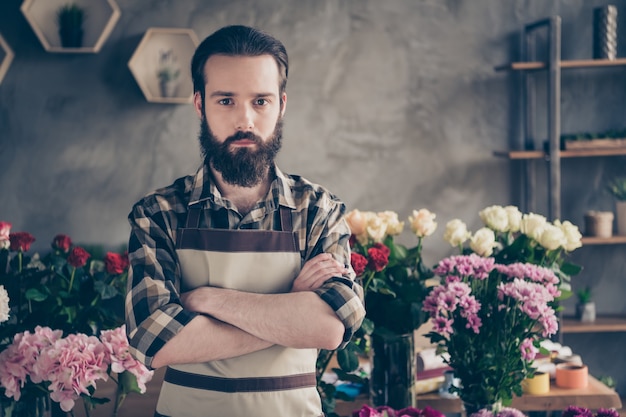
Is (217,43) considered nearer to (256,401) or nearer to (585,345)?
(256,401)

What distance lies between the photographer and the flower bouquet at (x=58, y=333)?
1505 mm

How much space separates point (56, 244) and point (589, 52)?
3345 mm

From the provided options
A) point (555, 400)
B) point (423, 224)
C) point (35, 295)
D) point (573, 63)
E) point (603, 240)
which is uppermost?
point (573, 63)

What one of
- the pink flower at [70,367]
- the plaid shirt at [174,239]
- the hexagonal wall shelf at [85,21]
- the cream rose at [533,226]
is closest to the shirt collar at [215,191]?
the plaid shirt at [174,239]

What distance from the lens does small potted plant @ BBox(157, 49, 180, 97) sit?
4000 millimetres

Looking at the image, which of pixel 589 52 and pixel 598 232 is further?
pixel 589 52

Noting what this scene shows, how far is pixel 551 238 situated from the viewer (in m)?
1.88

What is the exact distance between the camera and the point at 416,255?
6.16 ft

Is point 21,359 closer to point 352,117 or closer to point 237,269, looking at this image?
point 237,269

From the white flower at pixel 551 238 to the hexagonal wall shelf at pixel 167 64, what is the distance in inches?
101

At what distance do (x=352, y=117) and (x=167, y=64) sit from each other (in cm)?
109

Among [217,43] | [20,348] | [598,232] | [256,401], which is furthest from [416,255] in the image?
[598,232]

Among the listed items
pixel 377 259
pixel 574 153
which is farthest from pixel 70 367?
pixel 574 153

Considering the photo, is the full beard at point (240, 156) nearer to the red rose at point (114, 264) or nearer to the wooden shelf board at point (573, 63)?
the red rose at point (114, 264)
